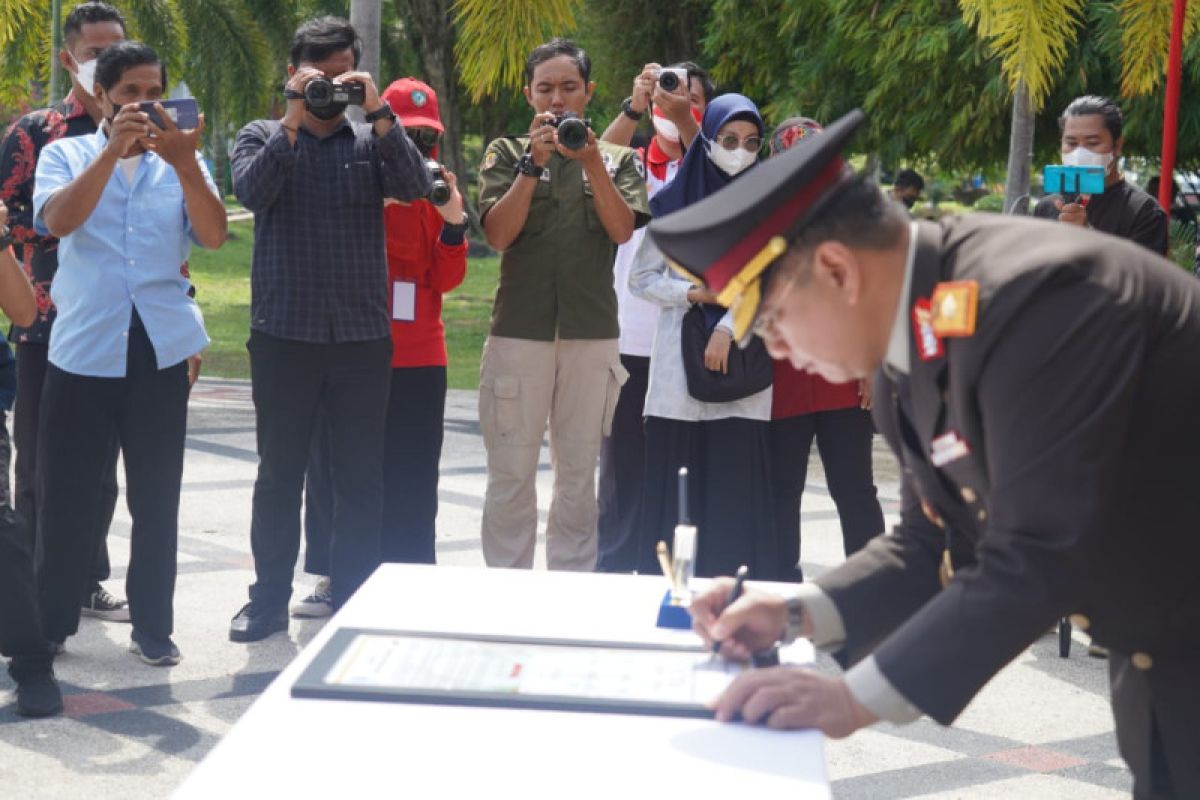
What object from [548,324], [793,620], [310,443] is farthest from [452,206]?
[793,620]

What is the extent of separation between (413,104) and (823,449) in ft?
6.73

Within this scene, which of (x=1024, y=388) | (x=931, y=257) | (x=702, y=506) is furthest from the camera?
(x=702, y=506)

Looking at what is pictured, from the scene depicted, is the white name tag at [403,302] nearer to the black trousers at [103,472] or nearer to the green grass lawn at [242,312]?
the black trousers at [103,472]

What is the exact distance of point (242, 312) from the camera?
869 inches

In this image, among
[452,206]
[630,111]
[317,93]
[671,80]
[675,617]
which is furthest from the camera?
[630,111]

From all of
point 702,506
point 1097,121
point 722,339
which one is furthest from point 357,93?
point 1097,121

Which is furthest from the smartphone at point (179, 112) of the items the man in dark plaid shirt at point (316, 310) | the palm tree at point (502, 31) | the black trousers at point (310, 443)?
the palm tree at point (502, 31)

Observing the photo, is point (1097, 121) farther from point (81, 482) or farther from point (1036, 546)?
point (1036, 546)

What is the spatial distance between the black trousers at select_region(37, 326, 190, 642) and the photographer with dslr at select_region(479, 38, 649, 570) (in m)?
1.29

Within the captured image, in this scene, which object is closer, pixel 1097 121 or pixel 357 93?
pixel 357 93

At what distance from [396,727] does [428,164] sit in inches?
158

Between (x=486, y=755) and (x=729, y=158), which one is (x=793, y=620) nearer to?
Result: (x=486, y=755)

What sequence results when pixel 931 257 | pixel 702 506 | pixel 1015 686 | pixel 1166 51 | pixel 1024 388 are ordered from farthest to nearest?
pixel 1166 51 < pixel 702 506 < pixel 1015 686 < pixel 931 257 < pixel 1024 388

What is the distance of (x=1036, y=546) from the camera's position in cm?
187
